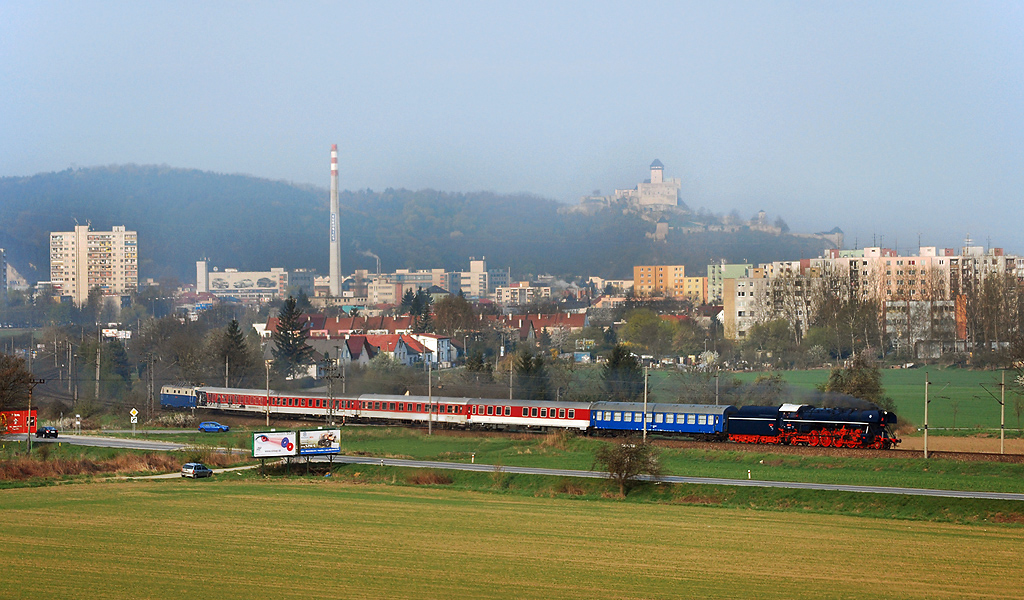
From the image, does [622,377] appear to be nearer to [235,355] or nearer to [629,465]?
[629,465]

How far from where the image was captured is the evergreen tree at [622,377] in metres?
70.1

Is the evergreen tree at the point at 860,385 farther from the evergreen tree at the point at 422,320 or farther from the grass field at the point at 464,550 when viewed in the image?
the evergreen tree at the point at 422,320

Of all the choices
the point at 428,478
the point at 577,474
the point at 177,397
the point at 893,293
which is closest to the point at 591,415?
the point at 577,474

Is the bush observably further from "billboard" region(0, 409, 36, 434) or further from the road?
"billboard" region(0, 409, 36, 434)

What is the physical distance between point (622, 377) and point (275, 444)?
35.0 meters

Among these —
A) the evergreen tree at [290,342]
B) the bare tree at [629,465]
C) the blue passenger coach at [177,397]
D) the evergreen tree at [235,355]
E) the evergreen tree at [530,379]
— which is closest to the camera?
the bare tree at [629,465]

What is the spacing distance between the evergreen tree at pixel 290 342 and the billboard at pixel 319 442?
5342 cm

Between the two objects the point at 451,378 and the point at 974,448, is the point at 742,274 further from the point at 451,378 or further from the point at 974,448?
the point at 974,448

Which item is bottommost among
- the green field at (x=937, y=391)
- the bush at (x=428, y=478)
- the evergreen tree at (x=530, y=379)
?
the bush at (x=428, y=478)

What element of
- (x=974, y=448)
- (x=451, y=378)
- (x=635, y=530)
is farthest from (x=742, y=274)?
(x=635, y=530)

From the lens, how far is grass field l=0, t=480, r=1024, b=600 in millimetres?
20844

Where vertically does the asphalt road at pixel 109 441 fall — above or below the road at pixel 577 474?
below

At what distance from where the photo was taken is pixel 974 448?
158 ft

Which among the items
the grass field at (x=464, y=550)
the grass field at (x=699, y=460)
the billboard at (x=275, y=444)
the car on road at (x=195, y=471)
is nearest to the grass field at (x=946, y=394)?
the grass field at (x=699, y=460)
